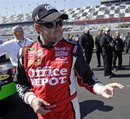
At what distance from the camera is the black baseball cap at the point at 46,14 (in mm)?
2222

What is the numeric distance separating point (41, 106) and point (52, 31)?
520 millimetres

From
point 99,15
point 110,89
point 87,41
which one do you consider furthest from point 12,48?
point 99,15

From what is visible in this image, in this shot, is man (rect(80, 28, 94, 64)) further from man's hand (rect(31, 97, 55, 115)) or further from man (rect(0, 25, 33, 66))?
man's hand (rect(31, 97, 55, 115))

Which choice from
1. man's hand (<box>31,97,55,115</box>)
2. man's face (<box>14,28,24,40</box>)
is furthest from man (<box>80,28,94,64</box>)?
man's hand (<box>31,97,55,115</box>)

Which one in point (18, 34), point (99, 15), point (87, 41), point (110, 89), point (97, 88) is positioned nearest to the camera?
point (110, 89)

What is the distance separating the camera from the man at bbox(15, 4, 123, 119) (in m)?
2.18

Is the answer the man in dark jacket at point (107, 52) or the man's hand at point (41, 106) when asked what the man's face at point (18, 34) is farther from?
the man in dark jacket at point (107, 52)

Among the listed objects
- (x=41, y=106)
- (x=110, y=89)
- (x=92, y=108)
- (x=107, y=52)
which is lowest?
(x=107, y=52)

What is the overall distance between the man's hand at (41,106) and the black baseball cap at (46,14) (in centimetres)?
55

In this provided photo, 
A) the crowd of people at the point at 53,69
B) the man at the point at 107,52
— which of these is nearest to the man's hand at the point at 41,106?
the crowd of people at the point at 53,69

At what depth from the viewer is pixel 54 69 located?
7.14 feet

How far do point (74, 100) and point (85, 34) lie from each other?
27.5 feet

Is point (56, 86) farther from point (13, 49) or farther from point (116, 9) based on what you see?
point (116, 9)

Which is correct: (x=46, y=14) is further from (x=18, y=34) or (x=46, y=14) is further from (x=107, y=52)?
(x=107, y=52)
